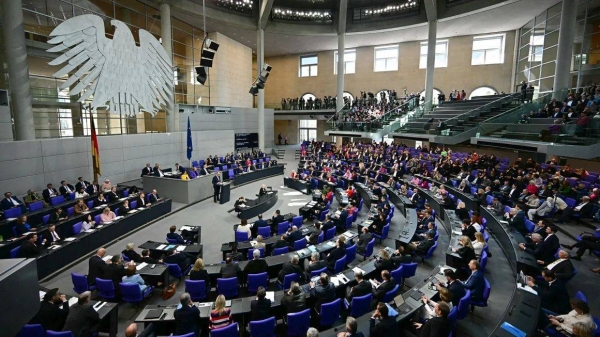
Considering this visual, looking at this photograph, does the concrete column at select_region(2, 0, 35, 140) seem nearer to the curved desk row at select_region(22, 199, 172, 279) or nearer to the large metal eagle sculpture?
the large metal eagle sculpture

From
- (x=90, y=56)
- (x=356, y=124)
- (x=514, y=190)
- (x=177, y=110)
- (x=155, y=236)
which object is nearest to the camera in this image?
(x=155, y=236)

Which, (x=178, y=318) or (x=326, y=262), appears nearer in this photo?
(x=178, y=318)

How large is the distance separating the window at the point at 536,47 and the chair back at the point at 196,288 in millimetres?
26917

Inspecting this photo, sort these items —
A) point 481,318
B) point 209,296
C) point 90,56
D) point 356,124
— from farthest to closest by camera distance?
1. point 356,124
2. point 90,56
3. point 209,296
4. point 481,318

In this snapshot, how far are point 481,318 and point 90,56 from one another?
679 inches

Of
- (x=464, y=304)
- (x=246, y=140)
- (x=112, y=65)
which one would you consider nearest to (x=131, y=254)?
(x=464, y=304)

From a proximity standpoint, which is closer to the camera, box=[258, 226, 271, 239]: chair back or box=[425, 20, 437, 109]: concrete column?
box=[258, 226, 271, 239]: chair back

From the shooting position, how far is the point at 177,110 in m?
21.0

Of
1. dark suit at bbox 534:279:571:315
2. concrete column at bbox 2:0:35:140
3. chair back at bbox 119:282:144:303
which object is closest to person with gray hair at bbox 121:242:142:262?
chair back at bbox 119:282:144:303

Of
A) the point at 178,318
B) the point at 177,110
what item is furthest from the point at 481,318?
the point at 177,110

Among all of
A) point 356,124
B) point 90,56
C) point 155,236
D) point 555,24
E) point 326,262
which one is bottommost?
point 155,236

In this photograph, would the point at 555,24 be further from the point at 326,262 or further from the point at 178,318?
the point at 178,318

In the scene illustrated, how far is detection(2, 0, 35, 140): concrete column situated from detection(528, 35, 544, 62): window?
97.8 feet

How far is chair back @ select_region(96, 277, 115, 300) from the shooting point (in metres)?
6.07
